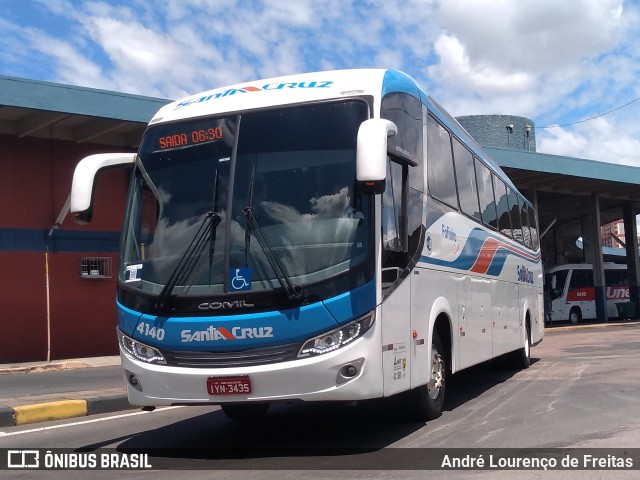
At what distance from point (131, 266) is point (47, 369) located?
9.87 m

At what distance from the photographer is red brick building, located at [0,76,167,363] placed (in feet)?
51.9

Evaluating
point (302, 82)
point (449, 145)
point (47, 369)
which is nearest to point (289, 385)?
point (302, 82)

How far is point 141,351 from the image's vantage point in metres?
6.52

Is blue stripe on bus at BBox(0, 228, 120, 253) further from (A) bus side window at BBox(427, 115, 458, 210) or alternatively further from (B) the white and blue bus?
(B) the white and blue bus

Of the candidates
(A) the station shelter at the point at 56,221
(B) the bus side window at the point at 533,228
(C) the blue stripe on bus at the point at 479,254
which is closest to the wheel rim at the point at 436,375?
(C) the blue stripe on bus at the point at 479,254

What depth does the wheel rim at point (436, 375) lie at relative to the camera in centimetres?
788

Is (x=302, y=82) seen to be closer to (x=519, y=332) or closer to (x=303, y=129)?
(x=303, y=129)

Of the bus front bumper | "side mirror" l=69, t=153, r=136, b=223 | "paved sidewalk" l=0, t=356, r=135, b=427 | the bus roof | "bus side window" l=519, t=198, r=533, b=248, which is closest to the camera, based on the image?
the bus front bumper

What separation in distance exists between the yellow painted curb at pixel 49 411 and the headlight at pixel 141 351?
3.20 m

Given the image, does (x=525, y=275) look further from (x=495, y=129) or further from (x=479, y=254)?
(x=495, y=129)

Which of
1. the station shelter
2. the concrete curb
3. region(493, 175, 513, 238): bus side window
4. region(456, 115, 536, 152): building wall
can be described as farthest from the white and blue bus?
region(456, 115, 536, 152): building wall

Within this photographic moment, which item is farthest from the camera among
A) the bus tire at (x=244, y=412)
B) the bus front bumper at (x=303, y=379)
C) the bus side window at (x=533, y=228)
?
the bus side window at (x=533, y=228)

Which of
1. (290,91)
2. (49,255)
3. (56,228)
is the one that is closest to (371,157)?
(290,91)

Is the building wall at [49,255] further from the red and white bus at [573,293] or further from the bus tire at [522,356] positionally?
the red and white bus at [573,293]
